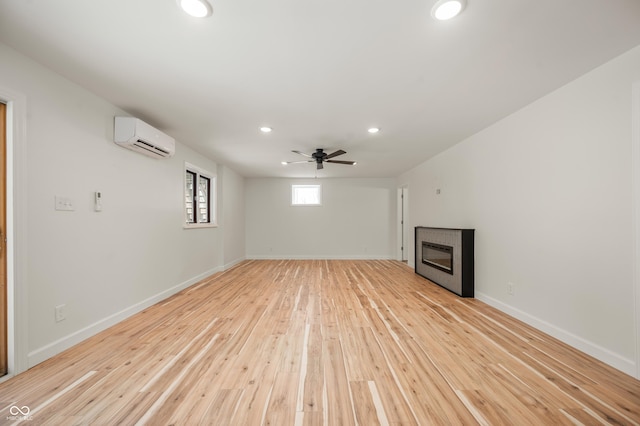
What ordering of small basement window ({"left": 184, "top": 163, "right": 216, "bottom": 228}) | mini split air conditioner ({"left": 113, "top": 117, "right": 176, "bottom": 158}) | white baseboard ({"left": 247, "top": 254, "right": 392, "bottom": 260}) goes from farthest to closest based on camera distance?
white baseboard ({"left": 247, "top": 254, "right": 392, "bottom": 260})
small basement window ({"left": 184, "top": 163, "right": 216, "bottom": 228})
mini split air conditioner ({"left": 113, "top": 117, "right": 176, "bottom": 158})

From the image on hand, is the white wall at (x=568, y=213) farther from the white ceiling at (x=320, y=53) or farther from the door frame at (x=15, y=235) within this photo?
the door frame at (x=15, y=235)

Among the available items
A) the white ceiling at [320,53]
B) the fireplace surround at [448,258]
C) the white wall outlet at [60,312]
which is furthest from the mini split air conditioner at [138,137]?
the fireplace surround at [448,258]

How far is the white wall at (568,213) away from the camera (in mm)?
1941

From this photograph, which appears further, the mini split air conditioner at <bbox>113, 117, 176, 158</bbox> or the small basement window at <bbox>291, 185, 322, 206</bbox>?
the small basement window at <bbox>291, 185, 322, 206</bbox>

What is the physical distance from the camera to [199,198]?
5.09 meters

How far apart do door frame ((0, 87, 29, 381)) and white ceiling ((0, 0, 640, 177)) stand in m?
0.54

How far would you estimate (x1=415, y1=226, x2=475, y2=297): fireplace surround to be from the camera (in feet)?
12.1

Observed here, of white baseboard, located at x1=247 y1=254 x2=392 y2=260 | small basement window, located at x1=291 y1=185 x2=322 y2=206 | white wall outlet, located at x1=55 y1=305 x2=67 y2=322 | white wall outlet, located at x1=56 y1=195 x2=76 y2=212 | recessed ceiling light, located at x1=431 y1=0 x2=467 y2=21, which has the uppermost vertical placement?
recessed ceiling light, located at x1=431 y1=0 x2=467 y2=21

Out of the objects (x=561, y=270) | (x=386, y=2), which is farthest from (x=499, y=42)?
(x=561, y=270)

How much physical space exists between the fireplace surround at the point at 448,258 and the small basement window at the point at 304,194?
10.8 ft

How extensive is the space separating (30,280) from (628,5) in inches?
172

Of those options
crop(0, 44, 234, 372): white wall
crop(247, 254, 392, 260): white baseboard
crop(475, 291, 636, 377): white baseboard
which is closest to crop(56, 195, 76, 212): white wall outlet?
crop(0, 44, 234, 372): white wall

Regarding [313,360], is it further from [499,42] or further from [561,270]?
[499,42]

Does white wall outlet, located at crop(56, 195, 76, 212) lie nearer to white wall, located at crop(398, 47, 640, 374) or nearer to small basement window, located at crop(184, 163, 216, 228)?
small basement window, located at crop(184, 163, 216, 228)
